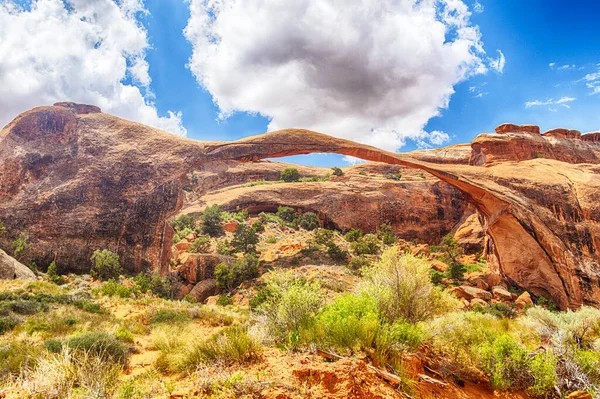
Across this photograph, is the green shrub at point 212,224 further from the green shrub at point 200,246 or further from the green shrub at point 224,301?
the green shrub at point 224,301

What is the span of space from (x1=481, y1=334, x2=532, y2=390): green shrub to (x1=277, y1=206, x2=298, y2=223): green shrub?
94.6 ft

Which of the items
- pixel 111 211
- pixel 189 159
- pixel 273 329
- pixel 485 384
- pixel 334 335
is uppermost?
pixel 189 159

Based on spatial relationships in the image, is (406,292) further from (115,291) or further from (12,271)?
(12,271)

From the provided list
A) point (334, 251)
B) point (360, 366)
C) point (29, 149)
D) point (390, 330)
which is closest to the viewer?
point (360, 366)

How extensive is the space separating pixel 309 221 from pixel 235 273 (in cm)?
1499

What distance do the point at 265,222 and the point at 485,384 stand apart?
93.6 feet

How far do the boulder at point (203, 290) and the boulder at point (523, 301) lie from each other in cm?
1812

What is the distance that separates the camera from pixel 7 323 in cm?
806

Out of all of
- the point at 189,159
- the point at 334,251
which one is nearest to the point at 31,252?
the point at 189,159

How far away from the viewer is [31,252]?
16.4m

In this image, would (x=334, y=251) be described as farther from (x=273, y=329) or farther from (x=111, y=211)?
(x=273, y=329)

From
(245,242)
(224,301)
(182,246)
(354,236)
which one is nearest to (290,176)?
(354,236)

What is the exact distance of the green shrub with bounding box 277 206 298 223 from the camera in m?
34.9

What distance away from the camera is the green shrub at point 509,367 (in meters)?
5.75
